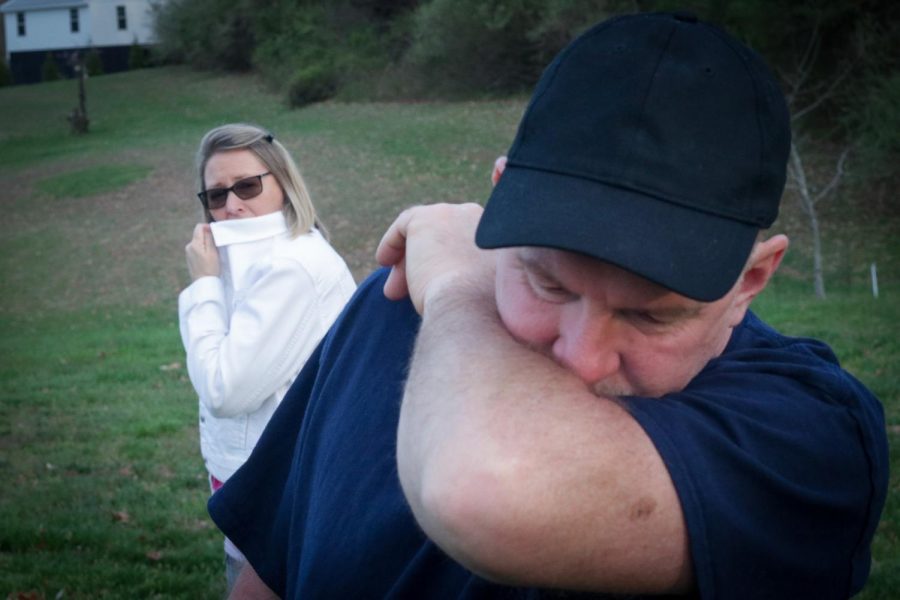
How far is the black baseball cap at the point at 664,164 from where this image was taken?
1.45m

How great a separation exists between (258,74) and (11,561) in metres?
38.4

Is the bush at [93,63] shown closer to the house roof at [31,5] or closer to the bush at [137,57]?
the bush at [137,57]

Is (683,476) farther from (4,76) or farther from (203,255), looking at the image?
(4,76)

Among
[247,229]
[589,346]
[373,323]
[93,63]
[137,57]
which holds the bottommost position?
[93,63]

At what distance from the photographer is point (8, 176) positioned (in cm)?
2602

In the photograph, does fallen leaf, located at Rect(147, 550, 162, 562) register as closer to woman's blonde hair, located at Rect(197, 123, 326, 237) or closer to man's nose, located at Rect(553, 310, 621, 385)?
woman's blonde hair, located at Rect(197, 123, 326, 237)

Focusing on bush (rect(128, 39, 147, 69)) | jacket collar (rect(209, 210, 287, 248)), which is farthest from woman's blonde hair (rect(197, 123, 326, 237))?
bush (rect(128, 39, 147, 69))

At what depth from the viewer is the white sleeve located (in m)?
3.86

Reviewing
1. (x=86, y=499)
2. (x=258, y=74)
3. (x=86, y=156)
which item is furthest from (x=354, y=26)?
(x=86, y=499)

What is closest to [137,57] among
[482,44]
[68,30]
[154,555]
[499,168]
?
[68,30]

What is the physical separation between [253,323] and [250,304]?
81 mm

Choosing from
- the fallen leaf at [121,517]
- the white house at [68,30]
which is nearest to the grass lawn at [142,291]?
the fallen leaf at [121,517]

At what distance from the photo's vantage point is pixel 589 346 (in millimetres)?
1506

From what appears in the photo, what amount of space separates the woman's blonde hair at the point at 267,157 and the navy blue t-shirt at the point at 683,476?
2.37 metres
